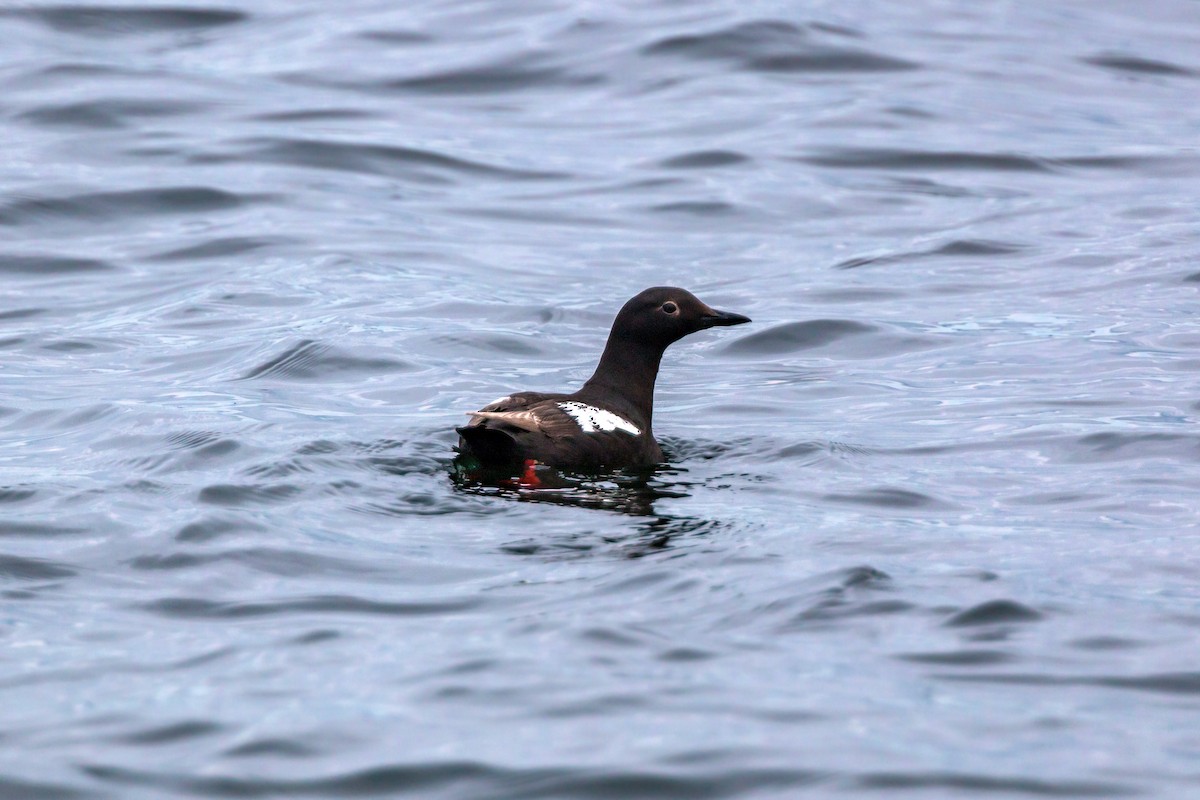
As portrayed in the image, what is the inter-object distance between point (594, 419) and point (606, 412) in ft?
0.66

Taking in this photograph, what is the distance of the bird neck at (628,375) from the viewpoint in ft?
30.5

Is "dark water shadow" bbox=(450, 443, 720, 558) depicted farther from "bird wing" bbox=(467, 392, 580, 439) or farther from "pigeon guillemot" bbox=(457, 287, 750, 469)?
"bird wing" bbox=(467, 392, 580, 439)

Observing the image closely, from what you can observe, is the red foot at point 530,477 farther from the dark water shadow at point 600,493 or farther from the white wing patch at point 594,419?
the white wing patch at point 594,419

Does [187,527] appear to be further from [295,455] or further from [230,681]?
[230,681]

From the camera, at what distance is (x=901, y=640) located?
Result: 5.98 metres

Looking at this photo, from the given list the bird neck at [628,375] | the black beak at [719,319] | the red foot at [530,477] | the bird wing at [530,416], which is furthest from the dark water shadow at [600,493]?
the black beak at [719,319]

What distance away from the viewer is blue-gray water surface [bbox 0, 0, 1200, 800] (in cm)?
536

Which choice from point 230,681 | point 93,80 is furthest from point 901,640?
point 93,80

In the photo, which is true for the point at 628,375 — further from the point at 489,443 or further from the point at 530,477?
the point at 489,443

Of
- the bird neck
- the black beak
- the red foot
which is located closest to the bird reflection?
the red foot

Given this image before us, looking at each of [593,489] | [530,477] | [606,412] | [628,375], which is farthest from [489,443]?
[628,375]

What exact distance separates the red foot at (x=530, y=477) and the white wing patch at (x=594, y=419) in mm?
406

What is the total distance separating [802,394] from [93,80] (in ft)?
38.7

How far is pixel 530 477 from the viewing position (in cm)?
823
